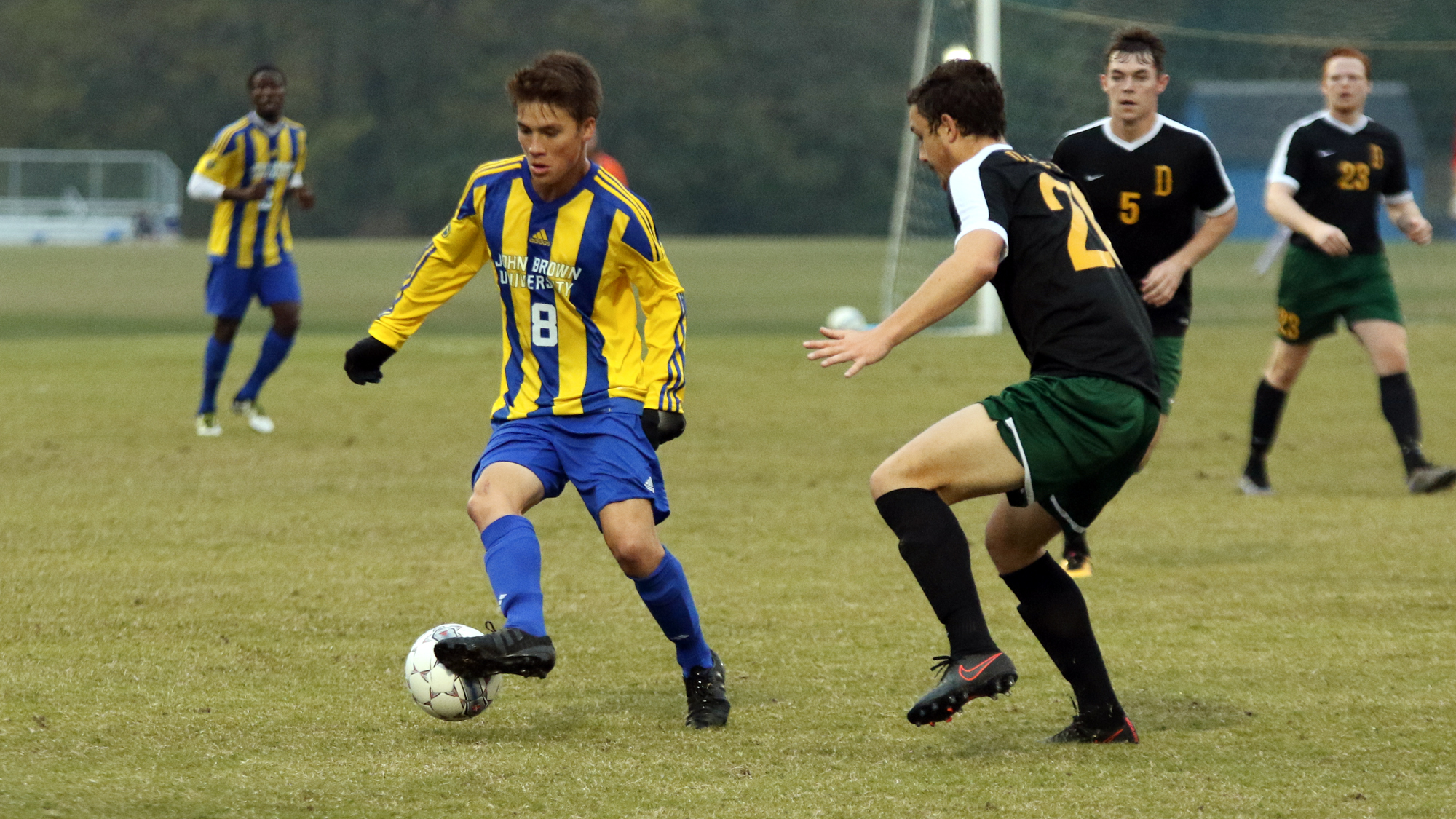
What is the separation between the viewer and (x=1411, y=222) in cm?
816

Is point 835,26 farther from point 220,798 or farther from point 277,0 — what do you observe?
point 220,798

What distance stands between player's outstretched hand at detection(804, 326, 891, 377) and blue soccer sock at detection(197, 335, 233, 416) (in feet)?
24.4

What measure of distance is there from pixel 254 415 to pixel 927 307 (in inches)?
311

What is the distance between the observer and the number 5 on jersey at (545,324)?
4.73 m

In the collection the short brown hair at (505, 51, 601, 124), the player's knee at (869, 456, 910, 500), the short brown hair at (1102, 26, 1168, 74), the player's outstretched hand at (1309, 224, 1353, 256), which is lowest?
the player's knee at (869, 456, 910, 500)

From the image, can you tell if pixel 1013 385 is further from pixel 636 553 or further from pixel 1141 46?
pixel 1141 46

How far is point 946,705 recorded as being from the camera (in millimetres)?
3936

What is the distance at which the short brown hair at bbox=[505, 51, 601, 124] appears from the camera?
450 cm

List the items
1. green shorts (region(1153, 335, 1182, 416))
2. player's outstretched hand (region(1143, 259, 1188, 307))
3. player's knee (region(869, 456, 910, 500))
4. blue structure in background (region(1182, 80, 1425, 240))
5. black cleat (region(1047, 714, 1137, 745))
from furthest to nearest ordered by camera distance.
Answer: blue structure in background (region(1182, 80, 1425, 240)) < green shorts (region(1153, 335, 1182, 416)) < player's outstretched hand (region(1143, 259, 1188, 307)) < black cleat (region(1047, 714, 1137, 745)) < player's knee (region(869, 456, 910, 500))

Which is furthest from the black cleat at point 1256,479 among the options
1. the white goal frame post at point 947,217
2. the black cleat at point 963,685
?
the white goal frame post at point 947,217

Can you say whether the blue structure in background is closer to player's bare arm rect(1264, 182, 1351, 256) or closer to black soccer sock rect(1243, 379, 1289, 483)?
black soccer sock rect(1243, 379, 1289, 483)

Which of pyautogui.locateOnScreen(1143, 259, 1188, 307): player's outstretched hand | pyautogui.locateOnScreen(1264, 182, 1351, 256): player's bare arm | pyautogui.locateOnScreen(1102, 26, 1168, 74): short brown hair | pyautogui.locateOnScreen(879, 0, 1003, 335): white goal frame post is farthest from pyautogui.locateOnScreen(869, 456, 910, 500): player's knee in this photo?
pyautogui.locateOnScreen(879, 0, 1003, 335): white goal frame post

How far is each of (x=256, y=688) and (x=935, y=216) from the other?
1441 cm

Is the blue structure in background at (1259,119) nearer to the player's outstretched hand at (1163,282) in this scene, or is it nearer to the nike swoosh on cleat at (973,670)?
the player's outstretched hand at (1163,282)
